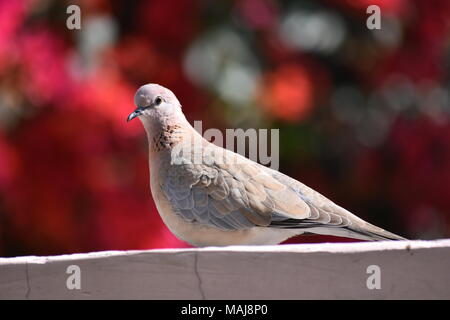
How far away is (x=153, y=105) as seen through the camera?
3.79 m

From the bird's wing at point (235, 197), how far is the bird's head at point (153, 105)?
289 mm

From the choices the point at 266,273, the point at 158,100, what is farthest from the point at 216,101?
the point at 266,273

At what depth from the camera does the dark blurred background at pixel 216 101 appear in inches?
201

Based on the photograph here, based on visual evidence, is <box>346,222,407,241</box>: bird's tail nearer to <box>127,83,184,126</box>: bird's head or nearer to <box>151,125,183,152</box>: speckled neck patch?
<box>151,125,183,152</box>: speckled neck patch

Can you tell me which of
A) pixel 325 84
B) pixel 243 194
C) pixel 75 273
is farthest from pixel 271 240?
pixel 325 84

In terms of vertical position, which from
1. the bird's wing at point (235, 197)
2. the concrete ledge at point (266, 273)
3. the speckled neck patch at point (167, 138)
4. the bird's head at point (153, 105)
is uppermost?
the bird's head at point (153, 105)

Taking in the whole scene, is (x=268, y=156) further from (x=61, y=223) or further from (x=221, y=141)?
(x=61, y=223)

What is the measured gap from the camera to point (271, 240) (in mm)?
3594

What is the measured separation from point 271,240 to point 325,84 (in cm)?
270

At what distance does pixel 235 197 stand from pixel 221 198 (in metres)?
0.07

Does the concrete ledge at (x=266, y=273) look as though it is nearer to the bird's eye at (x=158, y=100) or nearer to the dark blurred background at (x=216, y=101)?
the bird's eye at (x=158, y=100)

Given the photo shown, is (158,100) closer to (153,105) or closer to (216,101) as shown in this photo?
(153,105)

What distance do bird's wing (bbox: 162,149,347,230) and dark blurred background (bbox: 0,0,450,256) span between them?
1482mm
